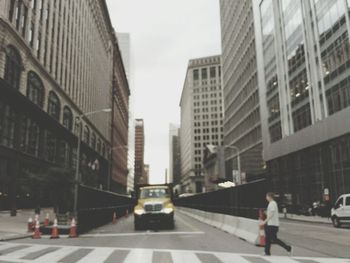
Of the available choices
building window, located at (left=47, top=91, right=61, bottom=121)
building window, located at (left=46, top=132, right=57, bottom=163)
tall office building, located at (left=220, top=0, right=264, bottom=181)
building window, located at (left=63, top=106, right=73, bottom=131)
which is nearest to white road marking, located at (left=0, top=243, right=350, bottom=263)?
building window, located at (left=46, top=132, right=57, bottom=163)

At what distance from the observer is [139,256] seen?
1084 centimetres

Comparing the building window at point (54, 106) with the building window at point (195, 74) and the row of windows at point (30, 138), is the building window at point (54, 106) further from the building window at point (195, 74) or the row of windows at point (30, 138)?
the building window at point (195, 74)

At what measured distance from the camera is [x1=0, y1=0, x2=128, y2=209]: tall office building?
35312 millimetres

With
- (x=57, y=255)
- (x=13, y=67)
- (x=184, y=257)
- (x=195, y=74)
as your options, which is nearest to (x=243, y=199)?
(x=184, y=257)

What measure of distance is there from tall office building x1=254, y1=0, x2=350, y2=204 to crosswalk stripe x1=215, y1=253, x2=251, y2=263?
87.5ft

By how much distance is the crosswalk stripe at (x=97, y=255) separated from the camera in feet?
33.0

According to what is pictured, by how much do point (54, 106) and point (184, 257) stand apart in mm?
43890

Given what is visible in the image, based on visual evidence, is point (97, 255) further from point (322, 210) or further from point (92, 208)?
point (322, 210)

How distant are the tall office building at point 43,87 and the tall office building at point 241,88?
90.9 feet

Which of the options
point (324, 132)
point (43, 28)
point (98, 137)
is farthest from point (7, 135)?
point (98, 137)

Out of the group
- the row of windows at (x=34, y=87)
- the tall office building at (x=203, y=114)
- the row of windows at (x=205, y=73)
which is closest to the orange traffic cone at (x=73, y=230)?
the row of windows at (x=34, y=87)

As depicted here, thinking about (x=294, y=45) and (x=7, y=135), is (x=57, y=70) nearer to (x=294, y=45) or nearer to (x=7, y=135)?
(x=7, y=135)

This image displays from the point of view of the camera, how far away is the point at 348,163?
3509cm

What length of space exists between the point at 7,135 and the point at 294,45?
34.4 m
